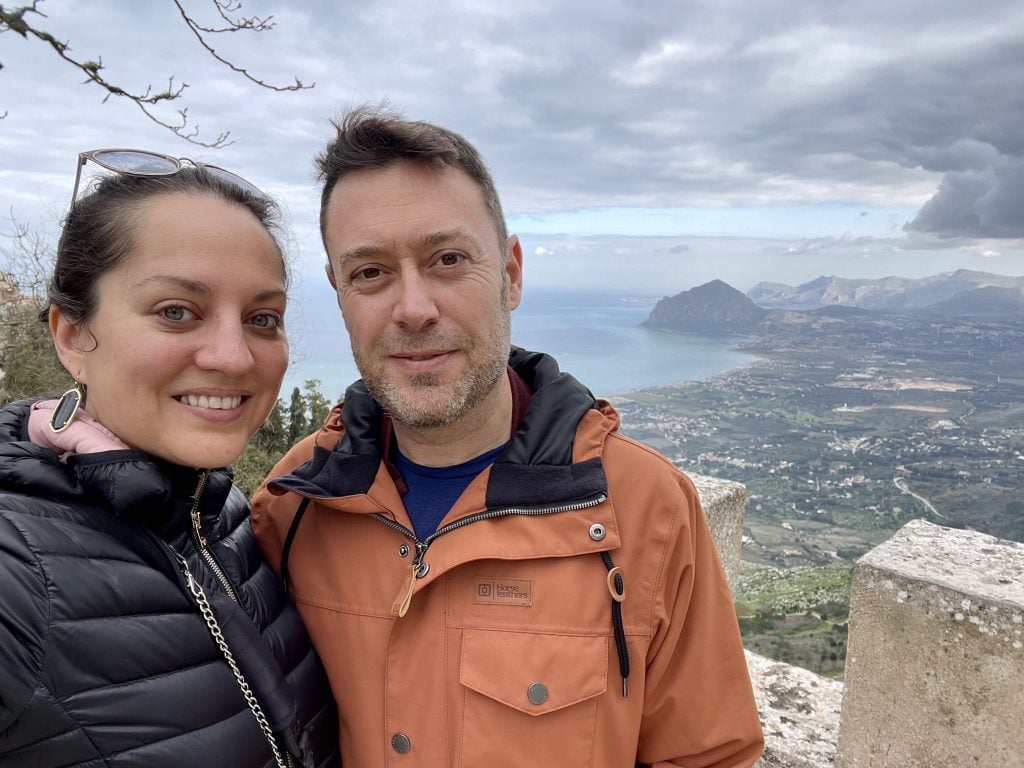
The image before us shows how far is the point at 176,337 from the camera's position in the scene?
1573mm

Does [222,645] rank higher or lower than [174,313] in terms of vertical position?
lower

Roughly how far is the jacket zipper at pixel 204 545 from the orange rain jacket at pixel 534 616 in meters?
0.36

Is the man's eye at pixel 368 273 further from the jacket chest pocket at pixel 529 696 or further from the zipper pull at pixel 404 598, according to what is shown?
the jacket chest pocket at pixel 529 696

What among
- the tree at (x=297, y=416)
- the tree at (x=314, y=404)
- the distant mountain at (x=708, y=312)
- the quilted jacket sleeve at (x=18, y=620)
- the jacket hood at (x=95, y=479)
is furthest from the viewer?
the distant mountain at (x=708, y=312)

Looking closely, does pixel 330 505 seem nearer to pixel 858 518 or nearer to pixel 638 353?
pixel 858 518

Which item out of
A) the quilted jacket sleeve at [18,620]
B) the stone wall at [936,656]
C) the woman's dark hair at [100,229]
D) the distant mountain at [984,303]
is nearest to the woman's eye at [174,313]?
the woman's dark hair at [100,229]

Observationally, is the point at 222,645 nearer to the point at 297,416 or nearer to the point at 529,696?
the point at 529,696

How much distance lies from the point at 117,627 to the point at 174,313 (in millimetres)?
752

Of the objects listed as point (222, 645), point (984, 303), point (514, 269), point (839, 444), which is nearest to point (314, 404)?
point (514, 269)

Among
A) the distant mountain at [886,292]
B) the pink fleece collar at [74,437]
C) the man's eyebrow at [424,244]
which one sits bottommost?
the pink fleece collar at [74,437]

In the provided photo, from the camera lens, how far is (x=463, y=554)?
1780 millimetres

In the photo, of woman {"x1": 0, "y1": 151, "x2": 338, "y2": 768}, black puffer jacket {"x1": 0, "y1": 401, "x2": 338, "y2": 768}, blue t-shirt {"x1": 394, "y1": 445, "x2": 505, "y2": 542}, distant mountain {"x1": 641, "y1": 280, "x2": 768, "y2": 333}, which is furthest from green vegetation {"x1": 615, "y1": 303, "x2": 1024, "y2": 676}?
distant mountain {"x1": 641, "y1": 280, "x2": 768, "y2": 333}

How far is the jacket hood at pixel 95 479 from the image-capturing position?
1349mm

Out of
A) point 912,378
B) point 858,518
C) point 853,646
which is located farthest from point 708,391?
point 853,646
